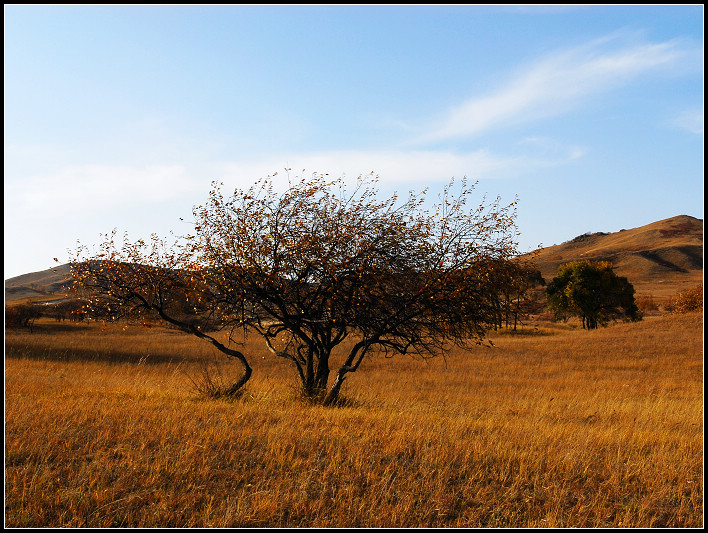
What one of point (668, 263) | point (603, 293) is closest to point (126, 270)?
point (603, 293)

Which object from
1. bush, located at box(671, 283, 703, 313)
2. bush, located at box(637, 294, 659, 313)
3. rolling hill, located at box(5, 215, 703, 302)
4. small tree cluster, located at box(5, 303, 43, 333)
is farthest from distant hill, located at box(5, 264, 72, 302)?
bush, located at box(637, 294, 659, 313)

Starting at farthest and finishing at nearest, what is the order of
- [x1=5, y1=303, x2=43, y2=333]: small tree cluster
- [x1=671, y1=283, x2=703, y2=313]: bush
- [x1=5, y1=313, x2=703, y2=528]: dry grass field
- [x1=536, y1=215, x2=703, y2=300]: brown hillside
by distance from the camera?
[x1=536, y1=215, x2=703, y2=300]: brown hillside
[x1=671, y1=283, x2=703, y2=313]: bush
[x1=5, y1=303, x2=43, y2=333]: small tree cluster
[x1=5, y1=313, x2=703, y2=528]: dry grass field

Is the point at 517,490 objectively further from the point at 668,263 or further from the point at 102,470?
the point at 668,263

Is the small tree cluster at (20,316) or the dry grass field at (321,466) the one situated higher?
the small tree cluster at (20,316)

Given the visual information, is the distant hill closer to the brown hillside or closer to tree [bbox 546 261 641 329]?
tree [bbox 546 261 641 329]

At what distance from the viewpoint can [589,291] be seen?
63.2 meters

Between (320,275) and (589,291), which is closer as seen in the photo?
(320,275)

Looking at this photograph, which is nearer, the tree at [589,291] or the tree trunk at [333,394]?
the tree trunk at [333,394]

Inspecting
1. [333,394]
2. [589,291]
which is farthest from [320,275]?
[589,291]

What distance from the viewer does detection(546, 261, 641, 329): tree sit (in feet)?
208

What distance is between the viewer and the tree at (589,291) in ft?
208

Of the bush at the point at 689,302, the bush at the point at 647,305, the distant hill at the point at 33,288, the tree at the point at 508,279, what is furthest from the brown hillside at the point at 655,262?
the distant hill at the point at 33,288

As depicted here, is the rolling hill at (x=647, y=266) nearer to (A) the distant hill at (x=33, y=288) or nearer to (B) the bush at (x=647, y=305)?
(A) the distant hill at (x=33, y=288)

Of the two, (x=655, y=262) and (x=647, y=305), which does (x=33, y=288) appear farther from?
(x=655, y=262)
